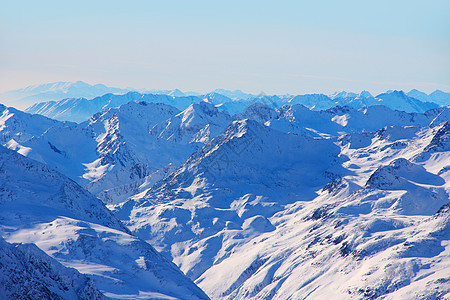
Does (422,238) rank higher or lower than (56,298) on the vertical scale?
lower

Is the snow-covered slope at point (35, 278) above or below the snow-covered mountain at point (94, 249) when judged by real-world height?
above

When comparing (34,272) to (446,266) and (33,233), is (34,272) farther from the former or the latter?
(446,266)

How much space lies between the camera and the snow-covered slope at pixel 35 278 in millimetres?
104188

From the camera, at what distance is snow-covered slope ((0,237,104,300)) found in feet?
342

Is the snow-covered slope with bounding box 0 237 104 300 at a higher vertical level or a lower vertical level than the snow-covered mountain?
higher

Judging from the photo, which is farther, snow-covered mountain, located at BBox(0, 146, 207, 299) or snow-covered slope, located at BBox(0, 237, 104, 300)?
snow-covered mountain, located at BBox(0, 146, 207, 299)

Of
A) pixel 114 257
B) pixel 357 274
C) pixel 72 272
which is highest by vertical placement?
pixel 72 272

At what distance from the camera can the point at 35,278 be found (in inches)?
4296

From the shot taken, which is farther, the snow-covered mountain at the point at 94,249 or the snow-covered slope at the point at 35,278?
the snow-covered mountain at the point at 94,249

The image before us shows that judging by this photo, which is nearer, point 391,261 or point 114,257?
point 114,257

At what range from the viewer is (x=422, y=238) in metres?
194

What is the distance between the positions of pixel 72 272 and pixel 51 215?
7733cm

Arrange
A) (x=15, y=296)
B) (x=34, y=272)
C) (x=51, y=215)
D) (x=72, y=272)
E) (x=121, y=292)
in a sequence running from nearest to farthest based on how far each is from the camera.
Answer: (x=15, y=296) < (x=34, y=272) < (x=72, y=272) < (x=121, y=292) < (x=51, y=215)

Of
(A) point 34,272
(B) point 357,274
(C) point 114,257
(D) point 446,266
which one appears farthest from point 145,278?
(D) point 446,266
